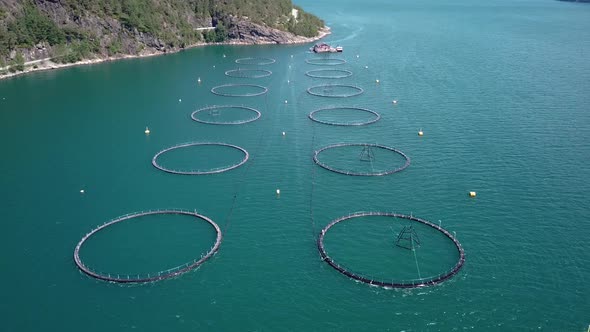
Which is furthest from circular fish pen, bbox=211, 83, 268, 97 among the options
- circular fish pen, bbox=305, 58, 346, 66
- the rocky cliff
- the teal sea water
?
the rocky cliff

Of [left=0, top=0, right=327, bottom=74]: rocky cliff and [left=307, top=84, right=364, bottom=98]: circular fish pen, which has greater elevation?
[left=0, top=0, right=327, bottom=74]: rocky cliff

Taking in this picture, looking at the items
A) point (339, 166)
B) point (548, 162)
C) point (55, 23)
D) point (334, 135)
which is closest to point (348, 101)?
point (334, 135)

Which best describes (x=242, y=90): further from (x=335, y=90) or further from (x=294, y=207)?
(x=294, y=207)

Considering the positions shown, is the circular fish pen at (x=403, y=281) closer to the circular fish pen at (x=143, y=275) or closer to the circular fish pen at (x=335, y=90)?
the circular fish pen at (x=143, y=275)

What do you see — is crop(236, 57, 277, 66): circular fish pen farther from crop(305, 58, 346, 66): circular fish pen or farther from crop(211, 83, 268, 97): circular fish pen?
crop(211, 83, 268, 97): circular fish pen

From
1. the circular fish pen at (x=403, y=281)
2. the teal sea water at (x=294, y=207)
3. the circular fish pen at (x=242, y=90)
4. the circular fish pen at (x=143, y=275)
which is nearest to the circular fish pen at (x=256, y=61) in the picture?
the circular fish pen at (x=242, y=90)

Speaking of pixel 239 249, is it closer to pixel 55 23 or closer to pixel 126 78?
pixel 126 78
